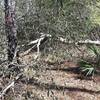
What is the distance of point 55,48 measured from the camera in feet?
41.0

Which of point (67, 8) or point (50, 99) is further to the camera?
point (67, 8)

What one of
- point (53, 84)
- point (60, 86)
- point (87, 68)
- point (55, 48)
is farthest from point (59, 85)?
point (55, 48)

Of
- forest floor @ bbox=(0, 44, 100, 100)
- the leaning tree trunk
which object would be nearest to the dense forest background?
forest floor @ bbox=(0, 44, 100, 100)

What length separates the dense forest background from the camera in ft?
32.5

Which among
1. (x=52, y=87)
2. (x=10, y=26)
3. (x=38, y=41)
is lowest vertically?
(x=52, y=87)

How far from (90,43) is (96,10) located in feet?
8.40

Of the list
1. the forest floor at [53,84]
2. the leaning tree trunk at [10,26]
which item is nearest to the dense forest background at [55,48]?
the forest floor at [53,84]

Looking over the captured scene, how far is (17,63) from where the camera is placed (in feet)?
31.8

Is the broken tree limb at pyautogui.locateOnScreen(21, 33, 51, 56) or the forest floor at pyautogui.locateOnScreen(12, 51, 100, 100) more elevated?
the broken tree limb at pyautogui.locateOnScreen(21, 33, 51, 56)

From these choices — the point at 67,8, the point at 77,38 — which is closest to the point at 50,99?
the point at 77,38

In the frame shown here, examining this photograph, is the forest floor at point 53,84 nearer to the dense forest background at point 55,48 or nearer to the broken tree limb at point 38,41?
the dense forest background at point 55,48

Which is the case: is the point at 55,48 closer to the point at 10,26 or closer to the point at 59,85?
the point at 59,85

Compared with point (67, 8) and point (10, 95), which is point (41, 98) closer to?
point (10, 95)

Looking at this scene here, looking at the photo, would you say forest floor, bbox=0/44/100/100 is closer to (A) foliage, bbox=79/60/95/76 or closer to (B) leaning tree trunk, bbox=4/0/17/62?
(A) foliage, bbox=79/60/95/76
